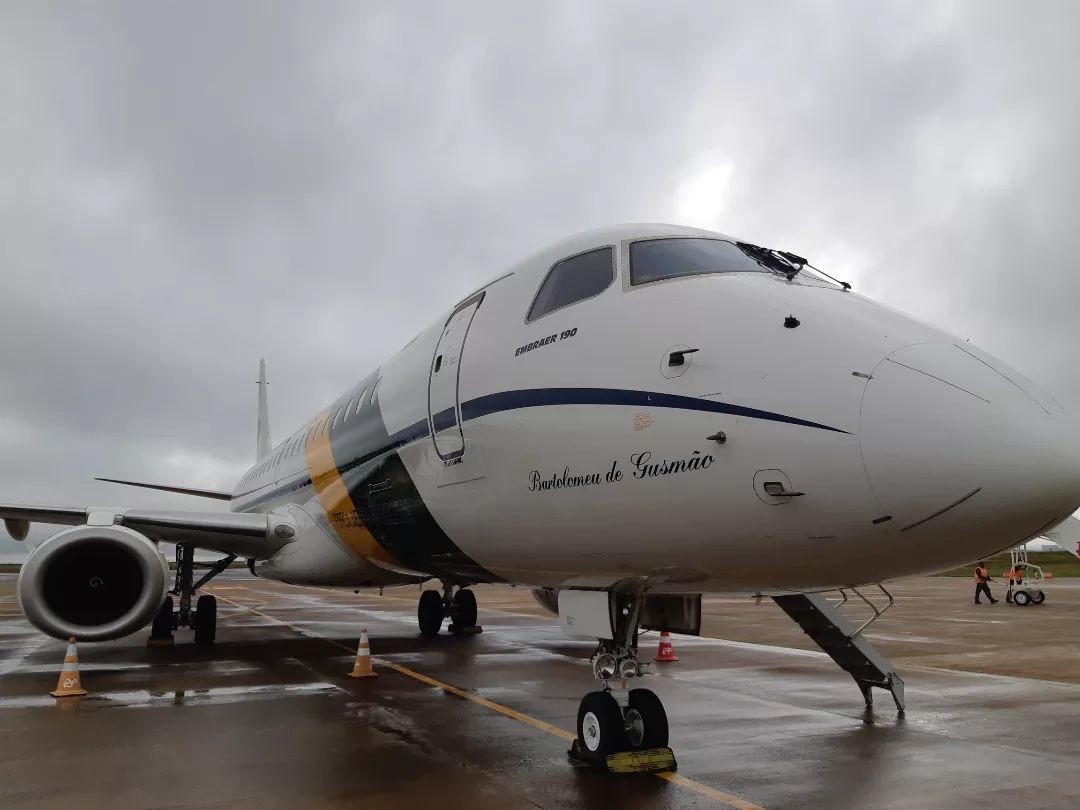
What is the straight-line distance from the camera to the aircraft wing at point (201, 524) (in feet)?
41.3

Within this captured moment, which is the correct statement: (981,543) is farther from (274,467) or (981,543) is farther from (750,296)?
(274,467)

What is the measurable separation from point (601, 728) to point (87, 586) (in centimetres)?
820

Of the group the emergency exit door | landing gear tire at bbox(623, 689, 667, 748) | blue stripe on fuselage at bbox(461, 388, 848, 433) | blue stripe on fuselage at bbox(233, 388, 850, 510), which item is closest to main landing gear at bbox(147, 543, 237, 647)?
blue stripe on fuselage at bbox(233, 388, 850, 510)

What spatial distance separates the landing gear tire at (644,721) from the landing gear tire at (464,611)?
423 inches

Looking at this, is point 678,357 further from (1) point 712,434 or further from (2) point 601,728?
(2) point 601,728

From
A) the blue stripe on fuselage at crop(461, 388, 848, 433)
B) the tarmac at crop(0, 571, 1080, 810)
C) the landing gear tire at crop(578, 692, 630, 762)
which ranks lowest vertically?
the tarmac at crop(0, 571, 1080, 810)

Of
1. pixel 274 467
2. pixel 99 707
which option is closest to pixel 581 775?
pixel 99 707

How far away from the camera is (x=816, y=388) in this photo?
414 centimetres

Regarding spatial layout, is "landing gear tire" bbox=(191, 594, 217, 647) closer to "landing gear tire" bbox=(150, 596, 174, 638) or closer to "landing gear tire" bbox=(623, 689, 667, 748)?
"landing gear tire" bbox=(150, 596, 174, 638)

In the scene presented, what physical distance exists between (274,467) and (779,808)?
1303cm

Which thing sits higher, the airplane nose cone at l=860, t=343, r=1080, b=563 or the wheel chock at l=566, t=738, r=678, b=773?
the airplane nose cone at l=860, t=343, r=1080, b=563

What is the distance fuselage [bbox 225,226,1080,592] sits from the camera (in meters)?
3.78

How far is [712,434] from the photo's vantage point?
175 inches

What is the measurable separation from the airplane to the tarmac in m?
0.79
